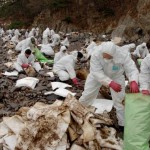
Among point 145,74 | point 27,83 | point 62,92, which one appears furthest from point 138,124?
point 27,83

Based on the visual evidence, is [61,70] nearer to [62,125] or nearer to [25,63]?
[25,63]

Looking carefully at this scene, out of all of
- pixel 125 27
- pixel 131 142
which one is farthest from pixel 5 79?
pixel 125 27

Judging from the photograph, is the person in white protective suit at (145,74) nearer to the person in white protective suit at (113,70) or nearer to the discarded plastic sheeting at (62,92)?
the person in white protective suit at (113,70)

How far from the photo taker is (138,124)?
3900 mm

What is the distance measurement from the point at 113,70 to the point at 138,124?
4.52 ft

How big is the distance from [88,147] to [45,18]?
102ft

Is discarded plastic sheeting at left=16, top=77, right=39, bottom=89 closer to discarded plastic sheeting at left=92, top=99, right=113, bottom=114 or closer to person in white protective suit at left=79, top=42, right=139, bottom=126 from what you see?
discarded plastic sheeting at left=92, top=99, right=113, bottom=114

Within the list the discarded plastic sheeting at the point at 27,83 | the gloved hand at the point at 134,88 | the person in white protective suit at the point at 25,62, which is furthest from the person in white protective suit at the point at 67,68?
the gloved hand at the point at 134,88

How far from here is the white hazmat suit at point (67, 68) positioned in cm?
812

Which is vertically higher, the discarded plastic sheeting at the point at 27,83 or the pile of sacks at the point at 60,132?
the pile of sacks at the point at 60,132

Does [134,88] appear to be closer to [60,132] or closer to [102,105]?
[60,132]

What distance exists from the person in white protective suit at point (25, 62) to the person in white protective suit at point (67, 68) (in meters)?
1.17

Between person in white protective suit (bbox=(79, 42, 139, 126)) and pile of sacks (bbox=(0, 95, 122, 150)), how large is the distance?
0.50 metres

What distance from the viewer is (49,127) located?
4.32 metres
